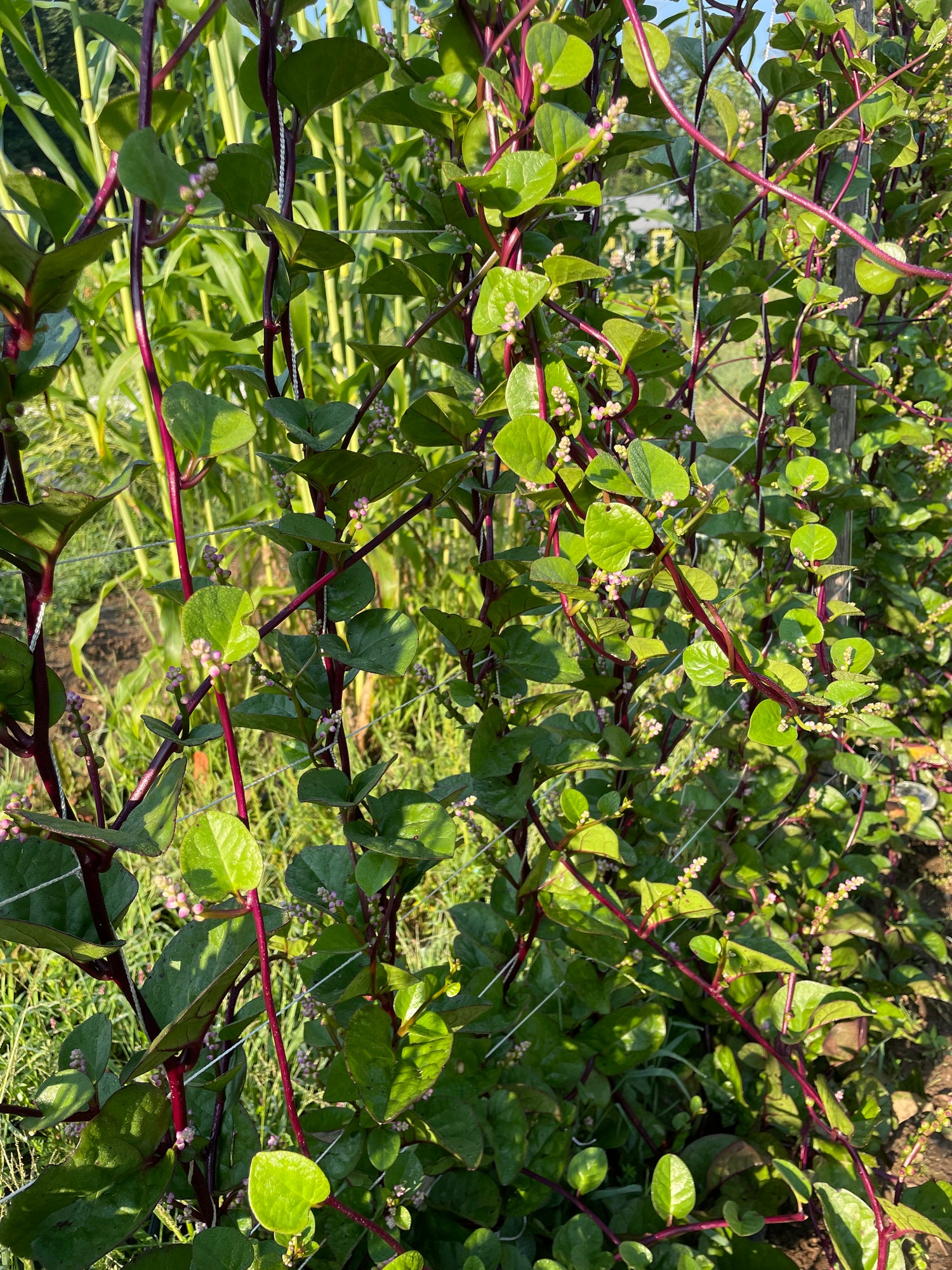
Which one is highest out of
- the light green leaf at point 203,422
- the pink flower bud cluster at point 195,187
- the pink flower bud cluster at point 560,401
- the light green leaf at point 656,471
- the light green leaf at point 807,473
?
the pink flower bud cluster at point 195,187

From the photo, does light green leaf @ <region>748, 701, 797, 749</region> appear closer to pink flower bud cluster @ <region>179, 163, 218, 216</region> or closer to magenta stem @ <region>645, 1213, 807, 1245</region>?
magenta stem @ <region>645, 1213, 807, 1245</region>

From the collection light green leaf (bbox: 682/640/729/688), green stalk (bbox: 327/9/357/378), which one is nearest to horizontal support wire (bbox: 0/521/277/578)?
light green leaf (bbox: 682/640/729/688)

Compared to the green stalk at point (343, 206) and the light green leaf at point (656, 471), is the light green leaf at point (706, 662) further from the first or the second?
the green stalk at point (343, 206)

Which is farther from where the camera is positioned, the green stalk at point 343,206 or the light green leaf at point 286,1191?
the green stalk at point 343,206

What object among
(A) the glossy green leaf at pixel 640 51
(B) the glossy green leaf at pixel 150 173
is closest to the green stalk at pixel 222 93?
A: (A) the glossy green leaf at pixel 640 51

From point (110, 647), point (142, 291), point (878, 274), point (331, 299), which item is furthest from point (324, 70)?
point (110, 647)

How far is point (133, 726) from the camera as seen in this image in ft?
5.97

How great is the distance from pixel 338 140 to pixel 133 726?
4.08 ft

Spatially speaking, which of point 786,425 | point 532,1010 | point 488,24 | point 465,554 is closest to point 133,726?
point 465,554

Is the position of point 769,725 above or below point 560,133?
below

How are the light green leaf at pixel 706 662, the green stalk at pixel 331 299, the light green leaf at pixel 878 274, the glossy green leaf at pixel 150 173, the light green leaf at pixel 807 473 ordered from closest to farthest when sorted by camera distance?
the glossy green leaf at pixel 150 173 → the light green leaf at pixel 706 662 → the light green leaf at pixel 878 274 → the light green leaf at pixel 807 473 → the green stalk at pixel 331 299

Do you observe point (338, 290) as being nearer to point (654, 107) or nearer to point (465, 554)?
point (465, 554)

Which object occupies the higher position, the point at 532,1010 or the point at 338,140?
the point at 338,140

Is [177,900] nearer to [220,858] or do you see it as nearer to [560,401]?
[220,858]
